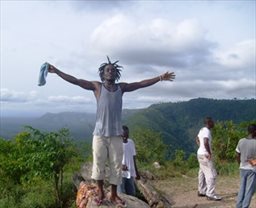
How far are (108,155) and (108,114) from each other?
0.63m

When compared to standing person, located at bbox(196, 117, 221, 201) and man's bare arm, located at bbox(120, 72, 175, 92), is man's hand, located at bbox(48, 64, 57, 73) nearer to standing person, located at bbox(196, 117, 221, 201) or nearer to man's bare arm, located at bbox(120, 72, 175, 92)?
man's bare arm, located at bbox(120, 72, 175, 92)

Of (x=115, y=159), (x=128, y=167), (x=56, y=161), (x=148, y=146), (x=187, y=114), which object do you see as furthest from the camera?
(x=187, y=114)

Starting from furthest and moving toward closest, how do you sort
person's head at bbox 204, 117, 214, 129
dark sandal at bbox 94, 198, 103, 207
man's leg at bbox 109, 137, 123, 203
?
person's head at bbox 204, 117, 214, 129
dark sandal at bbox 94, 198, 103, 207
man's leg at bbox 109, 137, 123, 203

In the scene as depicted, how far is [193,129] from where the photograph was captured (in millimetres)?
123625

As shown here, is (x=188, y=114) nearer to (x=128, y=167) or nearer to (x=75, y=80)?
(x=128, y=167)

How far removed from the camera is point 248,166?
857 centimetres

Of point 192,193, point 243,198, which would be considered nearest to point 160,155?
point 192,193

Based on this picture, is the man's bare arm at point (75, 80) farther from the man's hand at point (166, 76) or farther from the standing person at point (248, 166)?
the standing person at point (248, 166)

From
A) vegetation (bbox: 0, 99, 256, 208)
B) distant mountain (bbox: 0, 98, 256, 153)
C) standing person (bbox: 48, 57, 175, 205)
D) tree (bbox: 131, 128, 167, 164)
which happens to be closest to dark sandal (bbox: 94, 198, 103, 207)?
standing person (bbox: 48, 57, 175, 205)

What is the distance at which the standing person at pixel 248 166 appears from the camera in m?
8.51

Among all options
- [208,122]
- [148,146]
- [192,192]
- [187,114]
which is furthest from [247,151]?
[187,114]

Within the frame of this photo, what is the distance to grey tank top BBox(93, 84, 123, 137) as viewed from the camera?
6371mm

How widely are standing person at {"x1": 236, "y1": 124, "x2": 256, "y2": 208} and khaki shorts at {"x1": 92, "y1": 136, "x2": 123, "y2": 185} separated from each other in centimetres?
310

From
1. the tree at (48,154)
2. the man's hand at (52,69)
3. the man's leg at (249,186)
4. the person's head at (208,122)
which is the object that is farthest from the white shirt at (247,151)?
the man's hand at (52,69)
